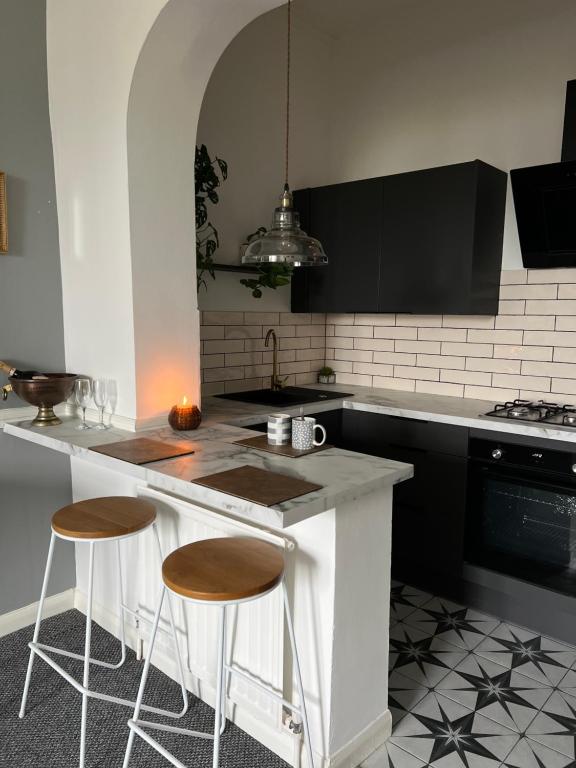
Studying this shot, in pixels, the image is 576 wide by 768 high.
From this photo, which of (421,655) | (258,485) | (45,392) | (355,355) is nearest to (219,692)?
(258,485)

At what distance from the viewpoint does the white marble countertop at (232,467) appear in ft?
5.12

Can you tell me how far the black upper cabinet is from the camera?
9.83ft

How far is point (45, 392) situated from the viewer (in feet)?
7.65

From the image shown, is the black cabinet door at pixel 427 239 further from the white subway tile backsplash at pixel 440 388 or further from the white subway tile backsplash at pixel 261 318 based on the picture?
the white subway tile backsplash at pixel 261 318

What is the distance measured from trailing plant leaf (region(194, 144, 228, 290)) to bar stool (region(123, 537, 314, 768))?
5.53 ft

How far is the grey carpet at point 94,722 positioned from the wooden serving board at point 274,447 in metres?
0.97

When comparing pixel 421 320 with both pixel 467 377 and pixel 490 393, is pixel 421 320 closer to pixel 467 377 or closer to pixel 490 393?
pixel 467 377

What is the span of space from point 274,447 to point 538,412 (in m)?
1.47

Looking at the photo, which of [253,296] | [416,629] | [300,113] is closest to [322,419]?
[253,296]

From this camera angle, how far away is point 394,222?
3.26 meters

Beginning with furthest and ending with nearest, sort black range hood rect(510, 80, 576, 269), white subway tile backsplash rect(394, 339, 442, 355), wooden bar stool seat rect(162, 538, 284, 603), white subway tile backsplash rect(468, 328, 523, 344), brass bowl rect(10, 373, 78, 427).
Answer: white subway tile backsplash rect(394, 339, 442, 355)
white subway tile backsplash rect(468, 328, 523, 344)
black range hood rect(510, 80, 576, 269)
brass bowl rect(10, 373, 78, 427)
wooden bar stool seat rect(162, 538, 284, 603)

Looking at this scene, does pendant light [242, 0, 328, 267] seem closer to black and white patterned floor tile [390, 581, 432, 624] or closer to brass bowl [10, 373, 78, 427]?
brass bowl [10, 373, 78, 427]

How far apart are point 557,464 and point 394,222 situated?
5.14 ft

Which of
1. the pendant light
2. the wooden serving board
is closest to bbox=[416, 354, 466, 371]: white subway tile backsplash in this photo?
the wooden serving board
